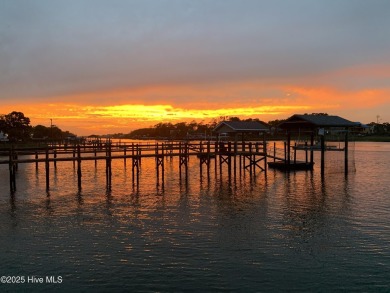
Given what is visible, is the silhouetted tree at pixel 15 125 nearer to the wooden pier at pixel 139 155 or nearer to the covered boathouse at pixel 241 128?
→ the wooden pier at pixel 139 155

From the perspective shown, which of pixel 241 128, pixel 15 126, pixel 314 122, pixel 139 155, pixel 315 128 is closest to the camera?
pixel 139 155

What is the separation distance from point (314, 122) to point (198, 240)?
28.5 m

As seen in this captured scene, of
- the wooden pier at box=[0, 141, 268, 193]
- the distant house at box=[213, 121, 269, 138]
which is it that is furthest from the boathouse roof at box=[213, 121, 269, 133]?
the wooden pier at box=[0, 141, 268, 193]

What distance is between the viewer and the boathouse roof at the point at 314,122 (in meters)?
40.9

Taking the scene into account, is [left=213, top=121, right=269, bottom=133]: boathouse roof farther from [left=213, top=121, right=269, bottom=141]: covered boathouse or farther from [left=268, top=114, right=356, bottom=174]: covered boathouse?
[left=268, top=114, right=356, bottom=174]: covered boathouse

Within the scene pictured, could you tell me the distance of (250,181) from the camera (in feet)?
117

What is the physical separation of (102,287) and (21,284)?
2503 mm

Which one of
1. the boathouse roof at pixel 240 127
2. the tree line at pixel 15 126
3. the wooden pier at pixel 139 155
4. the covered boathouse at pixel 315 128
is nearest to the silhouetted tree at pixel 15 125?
the tree line at pixel 15 126

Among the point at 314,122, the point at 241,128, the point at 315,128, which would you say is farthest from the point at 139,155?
the point at 315,128

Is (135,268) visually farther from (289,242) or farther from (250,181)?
(250,181)

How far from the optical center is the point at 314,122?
40844 millimetres

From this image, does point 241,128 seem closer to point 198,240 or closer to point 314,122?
point 314,122

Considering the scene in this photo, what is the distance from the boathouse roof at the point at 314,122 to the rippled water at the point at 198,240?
43.6ft

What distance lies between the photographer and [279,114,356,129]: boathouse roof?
134 feet
